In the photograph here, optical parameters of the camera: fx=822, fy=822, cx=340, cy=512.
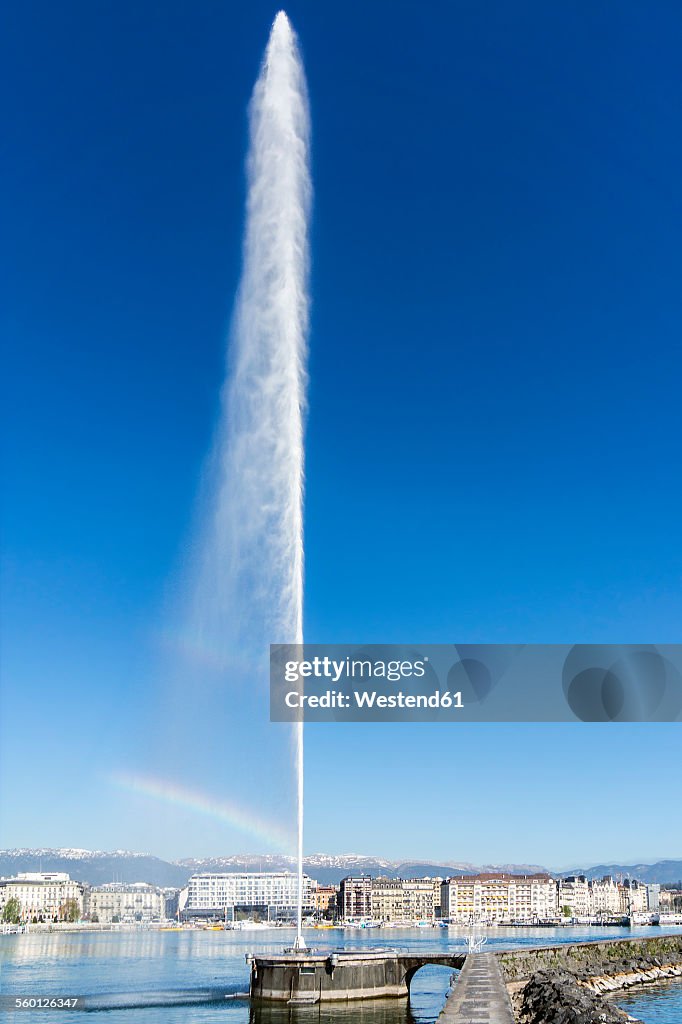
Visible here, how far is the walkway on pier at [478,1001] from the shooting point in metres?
21.2

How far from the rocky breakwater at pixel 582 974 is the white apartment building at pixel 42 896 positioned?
12965 centimetres

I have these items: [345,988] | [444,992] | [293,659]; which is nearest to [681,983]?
[444,992]

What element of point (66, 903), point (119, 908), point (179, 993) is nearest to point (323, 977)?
point (179, 993)

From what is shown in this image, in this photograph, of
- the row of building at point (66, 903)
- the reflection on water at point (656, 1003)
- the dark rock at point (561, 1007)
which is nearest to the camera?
the dark rock at point (561, 1007)

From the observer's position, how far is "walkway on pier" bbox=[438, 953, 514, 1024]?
2117 centimetres

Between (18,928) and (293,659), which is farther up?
(293,659)

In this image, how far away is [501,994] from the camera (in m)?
27.1

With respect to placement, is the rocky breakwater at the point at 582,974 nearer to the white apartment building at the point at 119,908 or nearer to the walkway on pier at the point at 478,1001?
the walkway on pier at the point at 478,1001

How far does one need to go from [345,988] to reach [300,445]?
28935 mm

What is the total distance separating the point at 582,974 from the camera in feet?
174

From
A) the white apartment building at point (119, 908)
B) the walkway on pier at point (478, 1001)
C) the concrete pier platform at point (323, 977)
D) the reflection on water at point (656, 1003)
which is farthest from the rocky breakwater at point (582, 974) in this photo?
the white apartment building at point (119, 908)

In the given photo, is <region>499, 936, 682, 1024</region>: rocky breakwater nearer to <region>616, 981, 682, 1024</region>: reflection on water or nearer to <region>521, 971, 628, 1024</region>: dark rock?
<region>521, 971, 628, 1024</region>: dark rock

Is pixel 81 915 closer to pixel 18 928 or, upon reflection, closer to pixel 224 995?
pixel 18 928

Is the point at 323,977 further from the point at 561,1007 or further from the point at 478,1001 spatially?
the point at 478,1001
